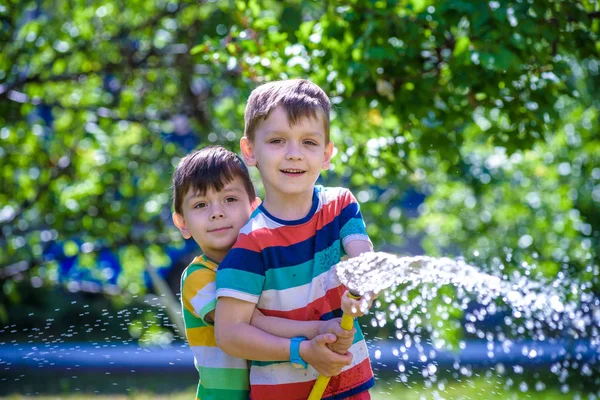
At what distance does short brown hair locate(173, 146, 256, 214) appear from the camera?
7.41 feet

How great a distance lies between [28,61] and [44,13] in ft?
1.78

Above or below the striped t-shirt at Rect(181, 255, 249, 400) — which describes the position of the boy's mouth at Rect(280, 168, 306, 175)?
above

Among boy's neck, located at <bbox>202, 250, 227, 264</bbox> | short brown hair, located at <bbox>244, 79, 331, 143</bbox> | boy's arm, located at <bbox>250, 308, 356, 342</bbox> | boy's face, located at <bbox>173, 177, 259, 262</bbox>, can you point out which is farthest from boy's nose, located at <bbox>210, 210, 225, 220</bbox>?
boy's arm, located at <bbox>250, 308, 356, 342</bbox>

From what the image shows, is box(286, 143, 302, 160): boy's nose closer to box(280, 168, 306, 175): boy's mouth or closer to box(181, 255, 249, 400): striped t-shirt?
box(280, 168, 306, 175): boy's mouth

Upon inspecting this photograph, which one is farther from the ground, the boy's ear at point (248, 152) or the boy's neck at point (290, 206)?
the boy's ear at point (248, 152)

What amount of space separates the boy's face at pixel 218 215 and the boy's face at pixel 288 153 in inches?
6.2

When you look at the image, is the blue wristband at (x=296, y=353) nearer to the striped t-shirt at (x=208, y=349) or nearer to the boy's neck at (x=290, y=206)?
the striped t-shirt at (x=208, y=349)

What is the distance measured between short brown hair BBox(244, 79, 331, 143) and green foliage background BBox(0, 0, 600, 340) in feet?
5.18

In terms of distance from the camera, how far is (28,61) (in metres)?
5.16

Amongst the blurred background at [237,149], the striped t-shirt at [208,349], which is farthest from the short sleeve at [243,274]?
the blurred background at [237,149]

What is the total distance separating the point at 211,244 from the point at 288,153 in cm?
35

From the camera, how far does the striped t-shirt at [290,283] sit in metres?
2.03

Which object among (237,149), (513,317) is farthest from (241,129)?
(513,317)

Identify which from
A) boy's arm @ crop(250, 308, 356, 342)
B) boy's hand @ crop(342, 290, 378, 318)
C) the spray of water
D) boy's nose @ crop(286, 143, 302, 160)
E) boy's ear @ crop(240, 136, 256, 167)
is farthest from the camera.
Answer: the spray of water
